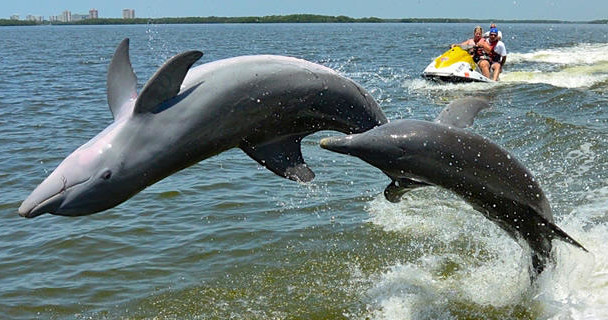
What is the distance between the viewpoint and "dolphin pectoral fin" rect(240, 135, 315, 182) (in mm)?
5395

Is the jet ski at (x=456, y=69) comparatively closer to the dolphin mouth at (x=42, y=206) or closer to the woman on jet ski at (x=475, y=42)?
the woman on jet ski at (x=475, y=42)

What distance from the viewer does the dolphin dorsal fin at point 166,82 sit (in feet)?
15.0

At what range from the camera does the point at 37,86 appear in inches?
1009

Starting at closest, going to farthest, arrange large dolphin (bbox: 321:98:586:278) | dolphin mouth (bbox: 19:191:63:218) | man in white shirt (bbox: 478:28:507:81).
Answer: dolphin mouth (bbox: 19:191:63:218) < large dolphin (bbox: 321:98:586:278) < man in white shirt (bbox: 478:28:507:81)

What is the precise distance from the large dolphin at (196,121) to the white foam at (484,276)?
2.68m

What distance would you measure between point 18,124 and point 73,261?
31.3 feet

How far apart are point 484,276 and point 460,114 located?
117 inches

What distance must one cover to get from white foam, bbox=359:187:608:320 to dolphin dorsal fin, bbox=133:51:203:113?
3.57 metres

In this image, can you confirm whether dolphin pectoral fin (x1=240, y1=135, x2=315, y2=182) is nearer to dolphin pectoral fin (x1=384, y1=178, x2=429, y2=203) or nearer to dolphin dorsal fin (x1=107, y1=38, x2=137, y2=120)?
dolphin pectoral fin (x1=384, y1=178, x2=429, y2=203)

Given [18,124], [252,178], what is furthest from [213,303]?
[18,124]

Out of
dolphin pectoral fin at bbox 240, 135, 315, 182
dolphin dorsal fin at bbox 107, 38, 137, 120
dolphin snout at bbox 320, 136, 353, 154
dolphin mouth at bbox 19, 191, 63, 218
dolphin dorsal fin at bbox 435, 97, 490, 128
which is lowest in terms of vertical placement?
dolphin mouth at bbox 19, 191, 63, 218

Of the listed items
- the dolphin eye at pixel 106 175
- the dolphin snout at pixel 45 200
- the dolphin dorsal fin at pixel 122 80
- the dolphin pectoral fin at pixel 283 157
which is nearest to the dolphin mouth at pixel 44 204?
the dolphin snout at pixel 45 200

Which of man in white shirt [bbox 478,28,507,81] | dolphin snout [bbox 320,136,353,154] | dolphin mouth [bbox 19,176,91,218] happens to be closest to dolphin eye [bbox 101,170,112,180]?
dolphin mouth [bbox 19,176,91,218]

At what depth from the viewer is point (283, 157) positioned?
213 inches
